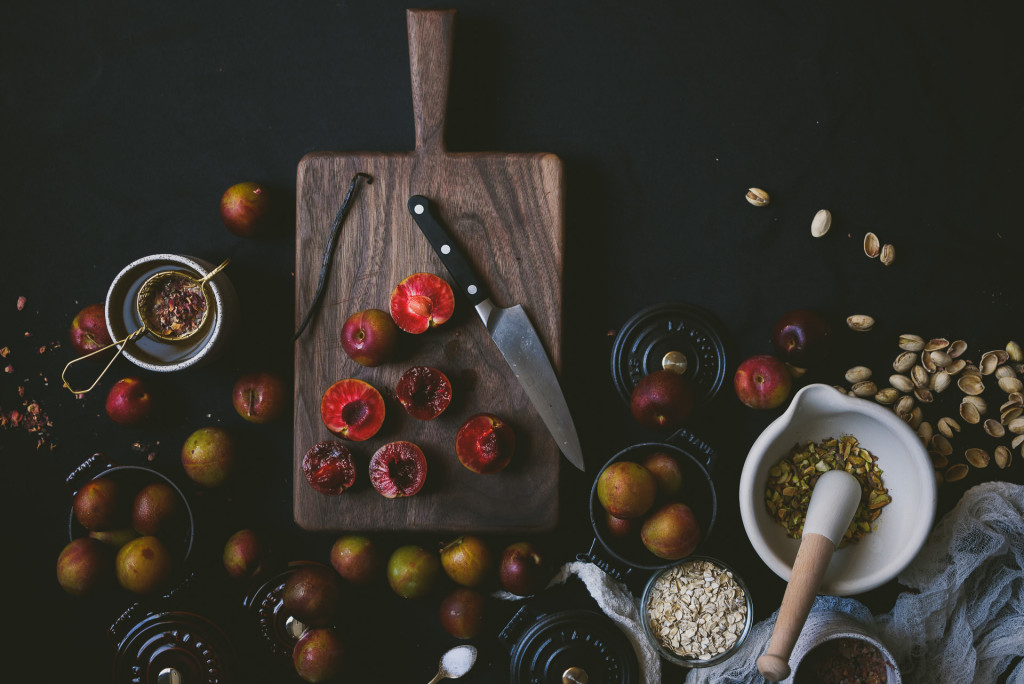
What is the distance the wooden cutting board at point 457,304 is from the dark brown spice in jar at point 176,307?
8.3 inches

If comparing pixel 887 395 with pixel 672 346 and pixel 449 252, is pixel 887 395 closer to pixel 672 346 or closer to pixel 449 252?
pixel 672 346

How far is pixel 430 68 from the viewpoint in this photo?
1420 mm

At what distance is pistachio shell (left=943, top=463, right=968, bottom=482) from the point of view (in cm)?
153

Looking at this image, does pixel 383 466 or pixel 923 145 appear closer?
pixel 383 466

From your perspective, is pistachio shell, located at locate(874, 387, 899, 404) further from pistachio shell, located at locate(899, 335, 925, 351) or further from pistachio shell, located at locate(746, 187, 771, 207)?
pistachio shell, located at locate(746, 187, 771, 207)

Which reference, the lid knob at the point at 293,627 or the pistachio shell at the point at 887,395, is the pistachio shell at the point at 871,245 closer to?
the pistachio shell at the point at 887,395

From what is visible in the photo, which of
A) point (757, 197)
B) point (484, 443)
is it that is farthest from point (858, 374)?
point (484, 443)

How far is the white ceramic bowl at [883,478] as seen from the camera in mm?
1305

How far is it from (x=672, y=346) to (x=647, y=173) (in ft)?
1.37

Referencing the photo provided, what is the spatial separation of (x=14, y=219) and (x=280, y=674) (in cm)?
128

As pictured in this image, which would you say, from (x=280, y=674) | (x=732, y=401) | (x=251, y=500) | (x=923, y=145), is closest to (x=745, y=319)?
(x=732, y=401)

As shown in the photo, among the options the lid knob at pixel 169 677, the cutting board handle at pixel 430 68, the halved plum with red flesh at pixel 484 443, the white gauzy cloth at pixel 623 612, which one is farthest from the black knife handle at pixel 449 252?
the lid knob at pixel 169 677

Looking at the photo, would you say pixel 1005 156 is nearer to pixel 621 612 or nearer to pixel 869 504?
pixel 869 504

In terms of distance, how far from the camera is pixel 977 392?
152 centimetres
